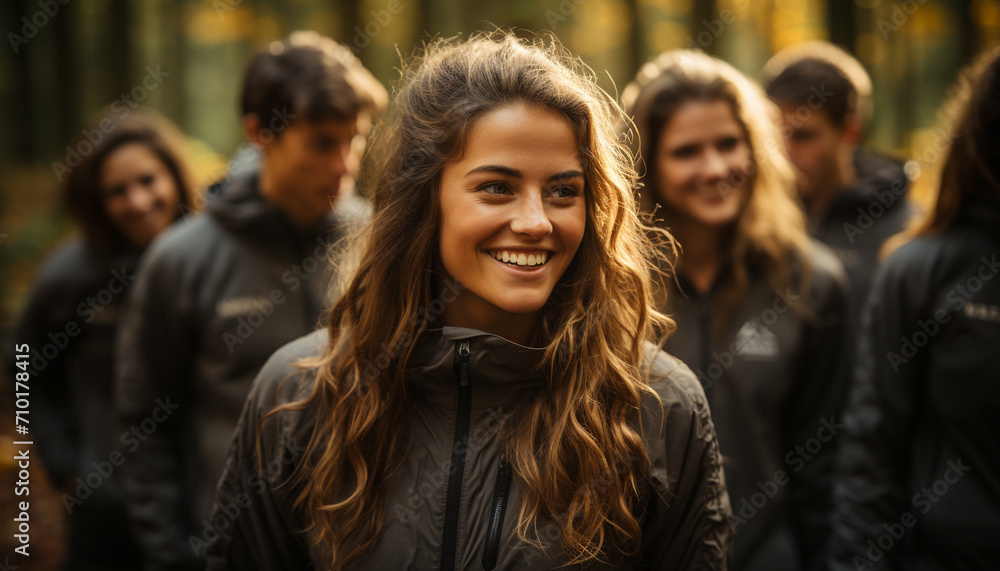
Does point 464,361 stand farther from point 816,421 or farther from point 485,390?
point 816,421

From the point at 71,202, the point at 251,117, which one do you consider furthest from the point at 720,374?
the point at 71,202

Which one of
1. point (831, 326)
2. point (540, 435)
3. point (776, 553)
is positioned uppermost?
point (831, 326)

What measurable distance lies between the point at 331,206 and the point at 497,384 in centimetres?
185

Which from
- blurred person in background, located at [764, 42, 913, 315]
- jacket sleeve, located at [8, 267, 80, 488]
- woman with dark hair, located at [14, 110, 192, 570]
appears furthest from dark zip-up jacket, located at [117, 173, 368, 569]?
blurred person in background, located at [764, 42, 913, 315]

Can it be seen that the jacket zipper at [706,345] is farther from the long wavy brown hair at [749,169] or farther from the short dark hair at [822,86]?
the short dark hair at [822,86]

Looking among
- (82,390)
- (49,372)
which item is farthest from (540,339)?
(49,372)

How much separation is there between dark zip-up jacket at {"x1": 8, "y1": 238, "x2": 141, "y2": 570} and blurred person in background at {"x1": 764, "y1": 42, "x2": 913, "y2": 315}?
4177 millimetres

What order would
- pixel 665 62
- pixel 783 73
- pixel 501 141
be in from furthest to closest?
pixel 783 73 → pixel 665 62 → pixel 501 141

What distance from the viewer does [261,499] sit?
6.43 ft

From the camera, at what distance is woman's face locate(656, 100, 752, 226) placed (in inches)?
122

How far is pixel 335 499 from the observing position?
187cm

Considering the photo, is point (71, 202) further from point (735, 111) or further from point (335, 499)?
point (735, 111)

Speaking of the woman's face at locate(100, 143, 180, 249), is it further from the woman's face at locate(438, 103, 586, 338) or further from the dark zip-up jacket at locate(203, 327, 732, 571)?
the woman's face at locate(438, 103, 586, 338)

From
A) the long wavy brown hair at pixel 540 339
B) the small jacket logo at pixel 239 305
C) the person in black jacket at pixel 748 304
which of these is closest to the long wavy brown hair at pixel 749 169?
the person in black jacket at pixel 748 304
